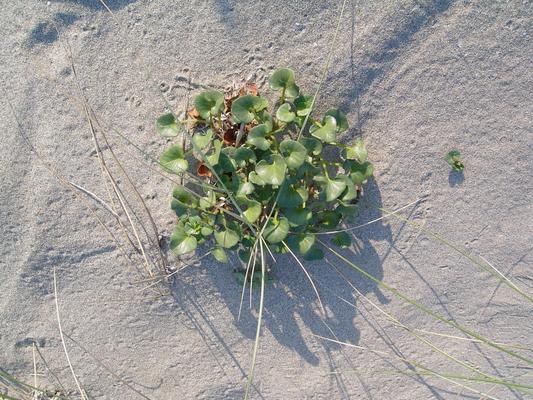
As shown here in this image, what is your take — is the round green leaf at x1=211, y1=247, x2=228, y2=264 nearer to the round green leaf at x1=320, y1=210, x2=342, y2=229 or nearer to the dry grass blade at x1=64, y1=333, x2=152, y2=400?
the round green leaf at x1=320, y1=210, x2=342, y2=229

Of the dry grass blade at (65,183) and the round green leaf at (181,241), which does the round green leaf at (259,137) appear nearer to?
the round green leaf at (181,241)

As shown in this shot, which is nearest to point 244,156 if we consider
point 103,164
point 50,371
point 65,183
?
point 103,164

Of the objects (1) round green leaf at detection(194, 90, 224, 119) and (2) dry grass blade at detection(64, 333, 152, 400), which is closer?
(1) round green leaf at detection(194, 90, 224, 119)

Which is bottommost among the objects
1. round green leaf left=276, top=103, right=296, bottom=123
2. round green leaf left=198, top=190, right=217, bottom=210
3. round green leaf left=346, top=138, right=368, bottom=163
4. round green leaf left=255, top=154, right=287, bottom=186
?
round green leaf left=198, top=190, right=217, bottom=210

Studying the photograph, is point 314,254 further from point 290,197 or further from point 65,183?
point 65,183

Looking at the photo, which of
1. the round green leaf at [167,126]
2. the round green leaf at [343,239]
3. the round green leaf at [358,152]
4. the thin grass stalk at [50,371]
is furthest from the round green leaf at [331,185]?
the thin grass stalk at [50,371]

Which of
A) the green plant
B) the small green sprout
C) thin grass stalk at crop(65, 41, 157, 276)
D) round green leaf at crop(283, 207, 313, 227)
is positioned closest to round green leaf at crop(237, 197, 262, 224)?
the green plant

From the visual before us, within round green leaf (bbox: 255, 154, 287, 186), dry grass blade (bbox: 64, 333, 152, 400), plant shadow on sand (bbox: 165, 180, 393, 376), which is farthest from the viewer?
dry grass blade (bbox: 64, 333, 152, 400)
